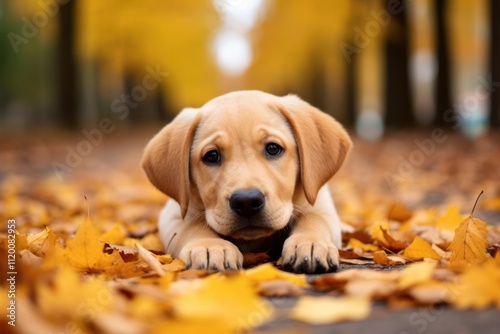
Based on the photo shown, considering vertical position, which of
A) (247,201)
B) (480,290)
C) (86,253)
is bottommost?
(86,253)

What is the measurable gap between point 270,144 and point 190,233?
0.75 metres

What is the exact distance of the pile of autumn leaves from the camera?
221cm

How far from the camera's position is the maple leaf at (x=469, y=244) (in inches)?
135

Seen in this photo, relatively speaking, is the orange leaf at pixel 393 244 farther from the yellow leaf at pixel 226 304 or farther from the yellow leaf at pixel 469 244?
the yellow leaf at pixel 226 304

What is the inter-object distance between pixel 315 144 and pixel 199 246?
3.69 feet

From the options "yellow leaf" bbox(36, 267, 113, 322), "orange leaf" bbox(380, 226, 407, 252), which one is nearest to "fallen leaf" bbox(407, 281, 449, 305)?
"yellow leaf" bbox(36, 267, 113, 322)

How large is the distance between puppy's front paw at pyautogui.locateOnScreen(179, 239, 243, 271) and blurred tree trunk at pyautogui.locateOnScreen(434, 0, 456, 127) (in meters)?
15.1

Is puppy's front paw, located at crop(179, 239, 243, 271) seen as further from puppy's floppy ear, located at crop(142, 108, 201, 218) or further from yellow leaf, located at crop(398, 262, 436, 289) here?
yellow leaf, located at crop(398, 262, 436, 289)

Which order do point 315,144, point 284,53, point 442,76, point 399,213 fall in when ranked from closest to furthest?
point 315,144
point 399,213
point 442,76
point 284,53

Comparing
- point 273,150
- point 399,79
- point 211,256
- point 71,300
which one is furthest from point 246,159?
point 399,79

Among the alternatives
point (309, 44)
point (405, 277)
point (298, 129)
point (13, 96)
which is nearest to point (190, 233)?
point (298, 129)

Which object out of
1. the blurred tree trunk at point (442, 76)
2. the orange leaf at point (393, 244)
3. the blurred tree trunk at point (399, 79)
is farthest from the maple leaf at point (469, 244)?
the blurred tree trunk at point (399, 79)

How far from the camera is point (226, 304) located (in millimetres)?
2309

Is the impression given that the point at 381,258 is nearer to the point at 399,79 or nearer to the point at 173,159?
the point at 173,159
